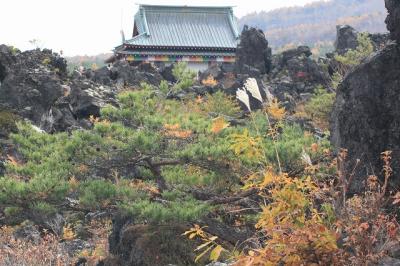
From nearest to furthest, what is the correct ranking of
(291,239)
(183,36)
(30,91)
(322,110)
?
(291,239) < (30,91) < (322,110) < (183,36)

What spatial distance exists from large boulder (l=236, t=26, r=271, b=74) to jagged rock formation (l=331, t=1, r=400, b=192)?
27.2 metres

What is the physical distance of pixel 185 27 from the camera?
42375 millimetres

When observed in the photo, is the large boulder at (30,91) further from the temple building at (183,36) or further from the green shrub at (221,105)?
the temple building at (183,36)

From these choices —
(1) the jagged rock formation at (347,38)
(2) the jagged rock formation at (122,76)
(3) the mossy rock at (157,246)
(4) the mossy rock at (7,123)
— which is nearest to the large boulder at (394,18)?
(3) the mossy rock at (157,246)

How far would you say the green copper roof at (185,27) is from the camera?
4003 cm

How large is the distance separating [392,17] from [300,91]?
21382 millimetres

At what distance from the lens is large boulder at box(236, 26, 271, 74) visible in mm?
32625

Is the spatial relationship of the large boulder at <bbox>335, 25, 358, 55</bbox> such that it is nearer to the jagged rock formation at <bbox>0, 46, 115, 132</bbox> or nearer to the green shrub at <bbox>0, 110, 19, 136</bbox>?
the jagged rock formation at <bbox>0, 46, 115, 132</bbox>

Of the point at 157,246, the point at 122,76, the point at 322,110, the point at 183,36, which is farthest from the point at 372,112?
the point at 183,36

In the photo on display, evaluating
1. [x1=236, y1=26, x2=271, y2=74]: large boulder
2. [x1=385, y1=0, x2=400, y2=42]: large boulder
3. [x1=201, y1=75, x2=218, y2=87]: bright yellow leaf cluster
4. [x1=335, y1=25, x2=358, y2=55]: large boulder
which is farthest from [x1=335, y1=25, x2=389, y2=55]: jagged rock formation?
[x1=385, y1=0, x2=400, y2=42]: large boulder

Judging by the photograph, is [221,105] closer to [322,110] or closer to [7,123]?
[322,110]

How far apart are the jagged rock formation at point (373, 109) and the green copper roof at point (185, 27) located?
3351cm

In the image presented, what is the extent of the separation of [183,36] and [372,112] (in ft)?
120

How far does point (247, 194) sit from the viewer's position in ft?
22.1
